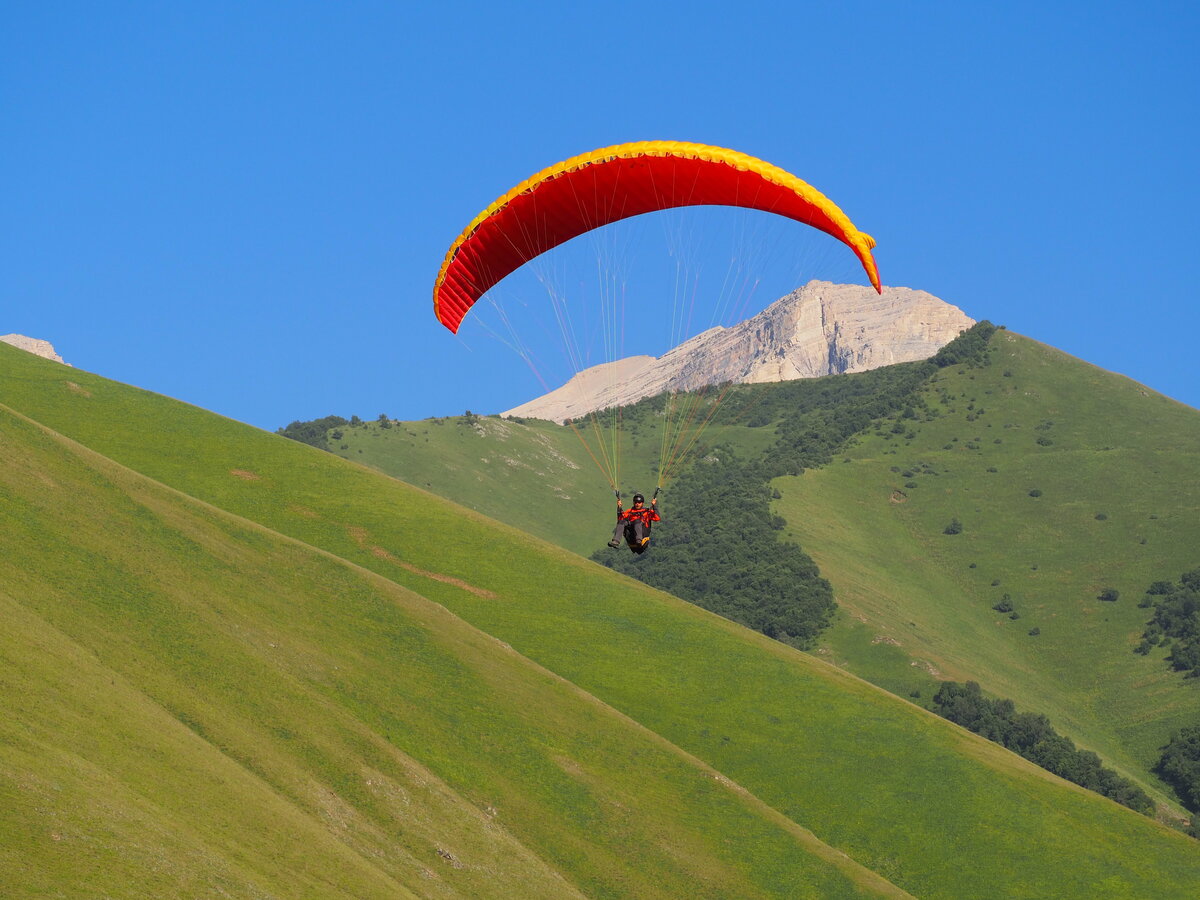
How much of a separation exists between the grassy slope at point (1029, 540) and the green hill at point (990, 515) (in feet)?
0.76

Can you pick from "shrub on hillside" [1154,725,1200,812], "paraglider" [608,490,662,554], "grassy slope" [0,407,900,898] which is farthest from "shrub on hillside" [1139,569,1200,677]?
"paraglider" [608,490,662,554]

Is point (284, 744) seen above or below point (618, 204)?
below

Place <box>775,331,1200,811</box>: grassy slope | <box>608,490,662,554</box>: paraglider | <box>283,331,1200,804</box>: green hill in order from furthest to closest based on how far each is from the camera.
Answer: <box>283,331,1200,804</box>: green hill → <box>775,331,1200,811</box>: grassy slope → <box>608,490,662,554</box>: paraglider

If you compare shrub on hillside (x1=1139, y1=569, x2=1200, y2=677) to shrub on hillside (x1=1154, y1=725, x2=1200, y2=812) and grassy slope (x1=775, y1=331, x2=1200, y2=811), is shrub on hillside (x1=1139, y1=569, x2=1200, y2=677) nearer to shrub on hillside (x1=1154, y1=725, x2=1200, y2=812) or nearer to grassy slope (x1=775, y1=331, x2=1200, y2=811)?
grassy slope (x1=775, y1=331, x2=1200, y2=811)

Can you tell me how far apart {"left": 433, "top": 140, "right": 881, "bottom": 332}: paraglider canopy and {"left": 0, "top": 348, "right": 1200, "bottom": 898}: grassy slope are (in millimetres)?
32478

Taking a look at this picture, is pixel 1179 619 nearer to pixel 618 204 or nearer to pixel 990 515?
pixel 990 515

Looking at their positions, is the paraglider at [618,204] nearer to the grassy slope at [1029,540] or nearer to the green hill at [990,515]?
the green hill at [990,515]

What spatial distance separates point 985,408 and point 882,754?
369ft

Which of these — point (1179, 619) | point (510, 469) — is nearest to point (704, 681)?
point (1179, 619)

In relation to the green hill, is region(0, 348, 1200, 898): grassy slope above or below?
below

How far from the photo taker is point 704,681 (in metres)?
68.8

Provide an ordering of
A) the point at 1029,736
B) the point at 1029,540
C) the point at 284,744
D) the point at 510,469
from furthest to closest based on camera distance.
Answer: the point at 510,469
the point at 1029,540
the point at 1029,736
the point at 284,744

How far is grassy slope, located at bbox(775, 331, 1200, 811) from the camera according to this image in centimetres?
10588

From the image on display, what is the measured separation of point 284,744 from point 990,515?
111854mm
